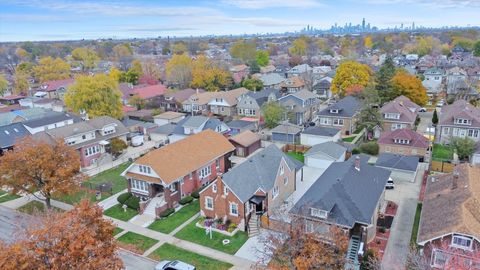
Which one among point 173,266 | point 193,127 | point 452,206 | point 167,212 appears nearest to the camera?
point 173,266

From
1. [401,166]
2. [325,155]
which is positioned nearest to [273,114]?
[325,155]

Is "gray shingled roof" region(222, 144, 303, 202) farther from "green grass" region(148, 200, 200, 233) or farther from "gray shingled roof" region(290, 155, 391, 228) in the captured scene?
"green grass" region(148, 200, 200, 233)

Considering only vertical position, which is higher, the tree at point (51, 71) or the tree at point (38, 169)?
the tree at point (51, 71)

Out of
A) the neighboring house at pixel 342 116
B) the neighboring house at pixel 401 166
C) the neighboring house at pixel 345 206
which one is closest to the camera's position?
the neighboring house at pixel 345 206

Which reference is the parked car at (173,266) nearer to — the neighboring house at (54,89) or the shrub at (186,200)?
the shrub at (186,200)

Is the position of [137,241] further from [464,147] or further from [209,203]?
[464,147]

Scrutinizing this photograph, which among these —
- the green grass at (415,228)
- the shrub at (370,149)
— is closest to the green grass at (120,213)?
the green grass at (415,228)
